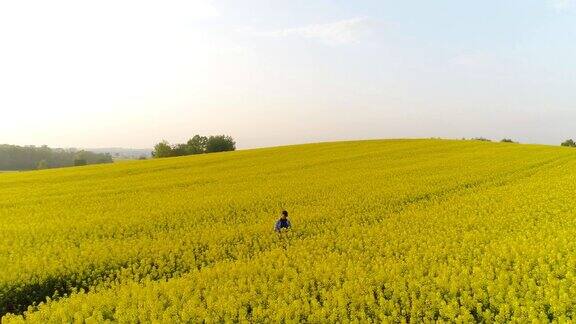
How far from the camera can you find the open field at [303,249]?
9.52 metres

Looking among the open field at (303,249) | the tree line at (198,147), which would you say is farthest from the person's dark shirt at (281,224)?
the tree line at (198,147)

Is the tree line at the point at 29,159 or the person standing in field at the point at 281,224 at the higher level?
the tree line at the point at 29,159

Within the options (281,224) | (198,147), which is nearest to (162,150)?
(198,147)

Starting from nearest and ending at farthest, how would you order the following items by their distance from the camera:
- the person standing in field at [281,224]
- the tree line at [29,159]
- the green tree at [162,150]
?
the person standing in field at [281,224]
the green tree at [162,150]
the tree line at [29,159]

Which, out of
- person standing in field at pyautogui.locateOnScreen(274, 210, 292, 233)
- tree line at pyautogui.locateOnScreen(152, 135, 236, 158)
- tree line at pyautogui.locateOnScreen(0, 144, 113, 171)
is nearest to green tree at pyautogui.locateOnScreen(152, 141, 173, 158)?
tree line at pyautogui.locateOnScreen(152, 135, 236, 158)

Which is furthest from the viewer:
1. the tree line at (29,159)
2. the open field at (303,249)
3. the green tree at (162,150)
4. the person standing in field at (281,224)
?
the tree line at (29,159)

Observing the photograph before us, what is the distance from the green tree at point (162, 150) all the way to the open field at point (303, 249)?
57403mm

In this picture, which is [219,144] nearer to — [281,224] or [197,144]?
[197,144]

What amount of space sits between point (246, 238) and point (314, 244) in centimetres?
263

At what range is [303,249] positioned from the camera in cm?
1403

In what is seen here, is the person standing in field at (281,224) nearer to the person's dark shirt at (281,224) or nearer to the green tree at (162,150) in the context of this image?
the person's dark shirt at (281,224)

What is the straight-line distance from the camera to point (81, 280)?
530 inches

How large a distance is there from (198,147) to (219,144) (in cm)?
460

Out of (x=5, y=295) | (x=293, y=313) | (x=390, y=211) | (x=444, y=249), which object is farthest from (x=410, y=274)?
(x=5, y=295)
